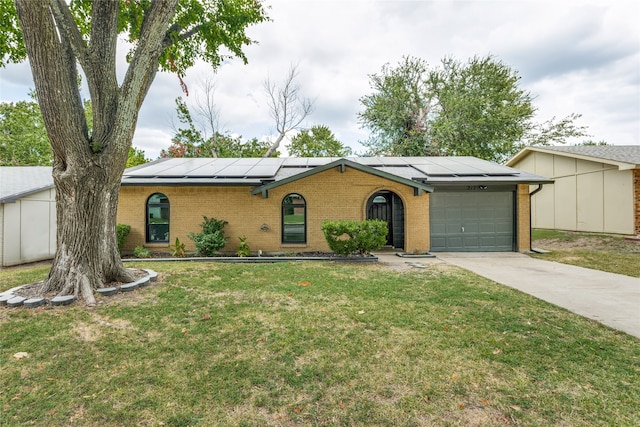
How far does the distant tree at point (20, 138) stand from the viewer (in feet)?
77.5

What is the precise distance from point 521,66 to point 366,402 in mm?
30998

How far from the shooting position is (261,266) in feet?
26.6

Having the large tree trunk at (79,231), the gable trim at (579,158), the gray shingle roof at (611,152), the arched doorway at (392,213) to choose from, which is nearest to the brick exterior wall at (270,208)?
the arched doorway at (392,213)

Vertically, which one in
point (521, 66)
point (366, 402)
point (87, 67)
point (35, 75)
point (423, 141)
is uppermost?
point (521, 66)

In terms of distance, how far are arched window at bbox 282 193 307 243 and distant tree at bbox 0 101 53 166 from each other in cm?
2717

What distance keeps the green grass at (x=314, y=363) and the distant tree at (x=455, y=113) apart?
70.7ft

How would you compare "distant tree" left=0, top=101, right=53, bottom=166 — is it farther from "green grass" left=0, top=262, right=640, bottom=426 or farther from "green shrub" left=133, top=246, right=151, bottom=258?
"green grass" left=0, top=262, right=640, bottom=426

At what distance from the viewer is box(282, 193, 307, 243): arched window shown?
428 inches

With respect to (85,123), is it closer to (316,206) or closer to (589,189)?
(316,206)

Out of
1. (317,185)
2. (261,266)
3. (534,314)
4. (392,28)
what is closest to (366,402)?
(534,314)

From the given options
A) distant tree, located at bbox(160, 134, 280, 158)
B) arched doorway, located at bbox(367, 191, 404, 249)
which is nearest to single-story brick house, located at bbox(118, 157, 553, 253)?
arched doorway, located at bbox(367, 191, 404, 249)

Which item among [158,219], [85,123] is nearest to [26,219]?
[158,219]

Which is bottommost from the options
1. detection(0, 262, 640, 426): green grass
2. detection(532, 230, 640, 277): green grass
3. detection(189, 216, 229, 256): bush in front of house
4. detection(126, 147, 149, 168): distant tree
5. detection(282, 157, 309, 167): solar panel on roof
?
detection(0, 262, 640, 426): green grass

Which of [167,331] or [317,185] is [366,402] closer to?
[167,331]
